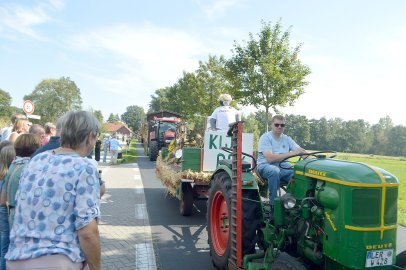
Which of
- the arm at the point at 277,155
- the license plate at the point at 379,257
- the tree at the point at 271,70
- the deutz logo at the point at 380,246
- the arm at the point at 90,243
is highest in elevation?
the tree at the point at 271,70

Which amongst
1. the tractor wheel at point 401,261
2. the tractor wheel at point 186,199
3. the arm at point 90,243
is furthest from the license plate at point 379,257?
the tractor wheel at point 186,199

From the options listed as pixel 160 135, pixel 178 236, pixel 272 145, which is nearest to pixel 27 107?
pixel 178 236

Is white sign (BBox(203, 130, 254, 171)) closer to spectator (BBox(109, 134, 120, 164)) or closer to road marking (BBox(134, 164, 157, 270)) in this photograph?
road marking (BBox(134, 164, 157, 270))

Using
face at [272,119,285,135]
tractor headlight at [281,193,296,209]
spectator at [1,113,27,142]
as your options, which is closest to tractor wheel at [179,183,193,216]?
face at [272,119,285,135]

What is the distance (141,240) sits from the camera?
533 centimetres

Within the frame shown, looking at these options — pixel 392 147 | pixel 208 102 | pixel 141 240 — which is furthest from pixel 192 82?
pixel 392 147

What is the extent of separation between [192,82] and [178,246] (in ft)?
73.1

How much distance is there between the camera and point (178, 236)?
5.55m

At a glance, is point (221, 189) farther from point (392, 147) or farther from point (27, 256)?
point (392, 147)

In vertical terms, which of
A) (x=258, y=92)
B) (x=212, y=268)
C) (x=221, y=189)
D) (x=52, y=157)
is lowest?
(x=212, y=268)

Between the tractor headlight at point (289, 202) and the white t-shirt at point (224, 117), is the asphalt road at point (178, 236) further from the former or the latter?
the white t-shirt at point (224, 117)

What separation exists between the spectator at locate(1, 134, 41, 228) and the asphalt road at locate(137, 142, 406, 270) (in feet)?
6.47

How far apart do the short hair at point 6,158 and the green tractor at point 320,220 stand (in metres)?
2.30

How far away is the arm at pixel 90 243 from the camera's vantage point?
5.78ft
